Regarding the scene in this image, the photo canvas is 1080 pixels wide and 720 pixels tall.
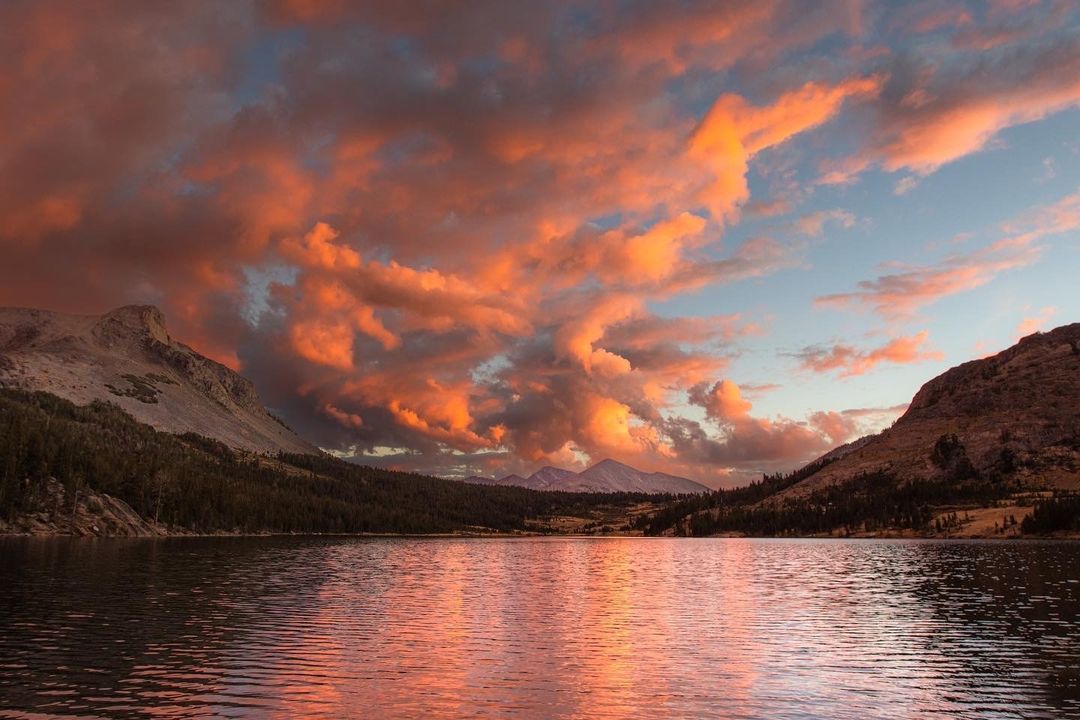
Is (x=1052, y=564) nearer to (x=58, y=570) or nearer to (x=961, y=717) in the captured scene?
(x=961, y=717)

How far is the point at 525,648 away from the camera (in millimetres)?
48844

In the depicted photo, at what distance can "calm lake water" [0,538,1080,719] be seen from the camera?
33.0 metres

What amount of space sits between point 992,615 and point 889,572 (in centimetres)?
5887

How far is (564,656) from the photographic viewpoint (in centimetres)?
4606

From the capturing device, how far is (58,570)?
91.2 meters

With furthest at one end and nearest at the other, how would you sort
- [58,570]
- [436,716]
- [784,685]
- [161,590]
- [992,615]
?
[58,570], [161,590], [992,615], [784,685], [436,716]

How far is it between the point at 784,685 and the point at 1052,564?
125 m

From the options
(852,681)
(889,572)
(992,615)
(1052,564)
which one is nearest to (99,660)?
(852,681)

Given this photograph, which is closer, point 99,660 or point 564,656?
point 99,660

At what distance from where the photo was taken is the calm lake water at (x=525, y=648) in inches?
1300

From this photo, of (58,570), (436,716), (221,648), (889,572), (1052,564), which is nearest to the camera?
(436,716)

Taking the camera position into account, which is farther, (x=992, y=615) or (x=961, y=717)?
(x=992, y=615)

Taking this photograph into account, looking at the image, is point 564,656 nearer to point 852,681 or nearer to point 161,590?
point 852,681

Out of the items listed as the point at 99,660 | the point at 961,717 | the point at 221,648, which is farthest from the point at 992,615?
the point at 99,660
